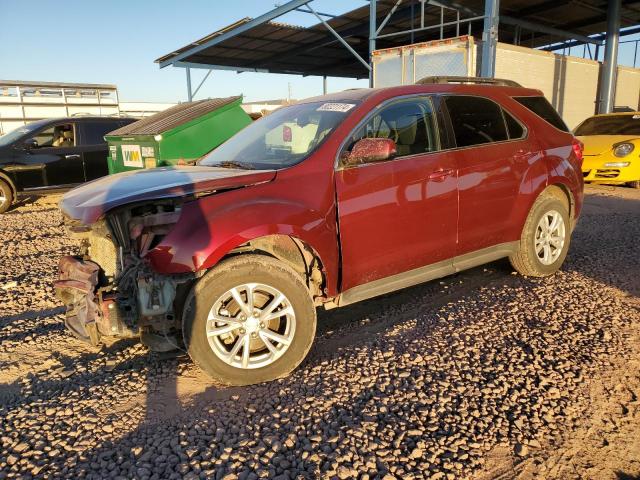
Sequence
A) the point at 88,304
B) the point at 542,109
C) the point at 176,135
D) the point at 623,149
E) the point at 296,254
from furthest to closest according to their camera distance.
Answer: the point at 623,149 < the point at 176,135 < the point at 542,109 < the point at 296,254 < the point at 88,304

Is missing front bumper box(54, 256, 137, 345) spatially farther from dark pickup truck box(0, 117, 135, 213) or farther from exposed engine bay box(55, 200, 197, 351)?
dark pickup truck box(0, 117, 135, 213)

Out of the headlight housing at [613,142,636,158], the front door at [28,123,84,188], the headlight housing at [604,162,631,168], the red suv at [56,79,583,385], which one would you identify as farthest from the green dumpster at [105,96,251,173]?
the headlight housing at [613,142,636,158]

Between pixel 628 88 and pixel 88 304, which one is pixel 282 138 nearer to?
pixel 88 304

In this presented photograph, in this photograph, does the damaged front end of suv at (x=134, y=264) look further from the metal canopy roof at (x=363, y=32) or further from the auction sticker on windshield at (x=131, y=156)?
the metal canopy roof at (x=363, y=32)

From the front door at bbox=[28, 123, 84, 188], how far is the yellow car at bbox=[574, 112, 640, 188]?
1089 centimetres

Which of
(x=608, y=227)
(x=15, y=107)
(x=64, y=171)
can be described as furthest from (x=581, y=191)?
(x=15, y=107)

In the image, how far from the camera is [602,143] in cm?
1032

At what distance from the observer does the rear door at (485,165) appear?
4.11 m

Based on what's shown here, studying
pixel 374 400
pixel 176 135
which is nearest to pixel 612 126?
pixel 176 135

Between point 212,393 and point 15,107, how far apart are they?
22.9 m

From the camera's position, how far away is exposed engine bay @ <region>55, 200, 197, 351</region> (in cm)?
295

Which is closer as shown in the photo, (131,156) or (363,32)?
(131,156)

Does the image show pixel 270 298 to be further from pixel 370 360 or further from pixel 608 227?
pixel 608 227

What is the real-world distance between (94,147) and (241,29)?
761 cm
